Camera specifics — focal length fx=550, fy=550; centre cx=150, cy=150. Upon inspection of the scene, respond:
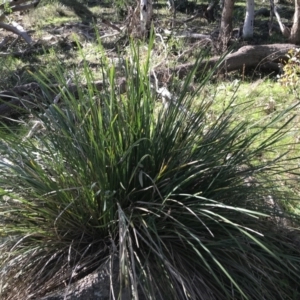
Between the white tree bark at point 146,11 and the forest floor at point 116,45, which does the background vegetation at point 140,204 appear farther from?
the white tree bark at point 146,11

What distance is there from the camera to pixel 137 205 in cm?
280

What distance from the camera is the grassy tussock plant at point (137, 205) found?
8.80 feet

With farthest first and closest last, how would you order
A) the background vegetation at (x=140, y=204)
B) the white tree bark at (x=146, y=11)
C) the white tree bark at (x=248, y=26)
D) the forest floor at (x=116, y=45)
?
the white tree bark at (x=248, y=26), the white tree bark at (x=146, y=11), the forest floor at (x=116, y=45), the background vegetation at (x=140, y=204)

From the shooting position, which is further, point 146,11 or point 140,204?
point 146,11

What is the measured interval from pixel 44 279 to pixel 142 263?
575mm

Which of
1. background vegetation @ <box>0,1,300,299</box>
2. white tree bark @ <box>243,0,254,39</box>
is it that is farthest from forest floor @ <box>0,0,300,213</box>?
background vegetation @ <box>0,1,300,299</box>

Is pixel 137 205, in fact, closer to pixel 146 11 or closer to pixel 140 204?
pixel 140 204

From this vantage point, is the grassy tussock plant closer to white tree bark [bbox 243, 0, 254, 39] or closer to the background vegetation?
the background vegetation

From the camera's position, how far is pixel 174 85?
328 centimetres

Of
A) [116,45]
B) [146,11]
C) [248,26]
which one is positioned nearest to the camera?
[116,45]

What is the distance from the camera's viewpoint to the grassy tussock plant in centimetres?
268

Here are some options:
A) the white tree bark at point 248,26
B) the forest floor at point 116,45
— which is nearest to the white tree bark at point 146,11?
the forest floor at point 116,45

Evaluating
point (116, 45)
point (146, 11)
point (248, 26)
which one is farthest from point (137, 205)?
point (248, 26)

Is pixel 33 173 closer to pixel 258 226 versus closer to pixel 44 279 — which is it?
pixel 44 279
